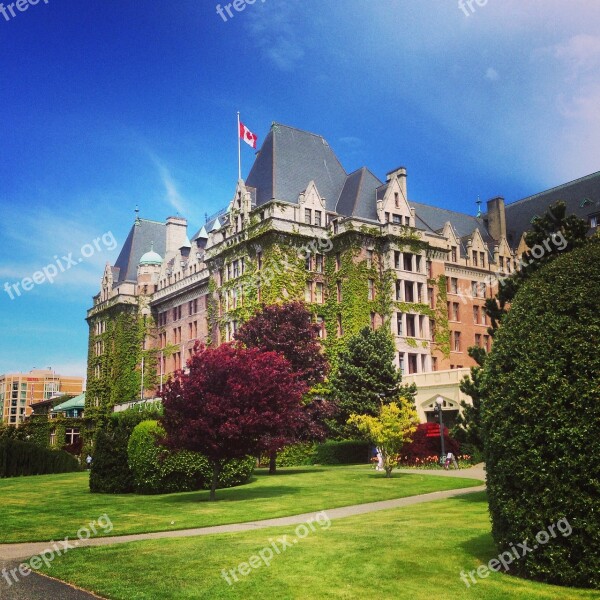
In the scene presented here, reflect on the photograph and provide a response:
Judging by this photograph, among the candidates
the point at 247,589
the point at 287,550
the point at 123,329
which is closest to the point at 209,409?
the point at 287,550

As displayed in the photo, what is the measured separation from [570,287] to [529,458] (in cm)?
276

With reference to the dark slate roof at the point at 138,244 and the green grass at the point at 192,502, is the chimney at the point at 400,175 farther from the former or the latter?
the dark slate roof at the point at 138,244

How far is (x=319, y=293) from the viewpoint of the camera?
52188mm

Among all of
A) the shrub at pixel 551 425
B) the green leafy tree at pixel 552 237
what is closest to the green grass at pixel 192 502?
the green leafy tree at pixel 552 237

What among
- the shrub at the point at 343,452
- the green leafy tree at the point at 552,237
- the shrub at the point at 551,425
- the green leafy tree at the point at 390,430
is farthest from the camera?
the shrub at the point at 343,452

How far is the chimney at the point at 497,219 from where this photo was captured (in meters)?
67.9

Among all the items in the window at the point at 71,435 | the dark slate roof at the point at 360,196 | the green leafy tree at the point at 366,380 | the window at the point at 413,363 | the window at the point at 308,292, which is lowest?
the window at the point at 71,435

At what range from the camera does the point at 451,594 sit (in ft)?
31.8

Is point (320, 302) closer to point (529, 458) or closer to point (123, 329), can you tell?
point (123, 329)

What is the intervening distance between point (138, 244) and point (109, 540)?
6668 cm

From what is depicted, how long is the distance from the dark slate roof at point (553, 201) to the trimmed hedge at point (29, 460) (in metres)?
41.9

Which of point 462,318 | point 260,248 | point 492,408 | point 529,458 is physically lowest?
point 529,458

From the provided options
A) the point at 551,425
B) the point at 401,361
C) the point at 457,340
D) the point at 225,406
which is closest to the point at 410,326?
the point at 401,361

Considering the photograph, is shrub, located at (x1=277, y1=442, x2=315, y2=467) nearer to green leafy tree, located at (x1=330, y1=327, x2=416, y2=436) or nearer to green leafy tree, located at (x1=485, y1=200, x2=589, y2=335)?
green leafy tree, located at (x1=330, y1=327, x2=416, y2=436)
